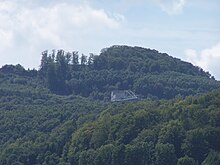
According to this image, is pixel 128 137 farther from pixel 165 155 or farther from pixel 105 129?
pixel 165 155

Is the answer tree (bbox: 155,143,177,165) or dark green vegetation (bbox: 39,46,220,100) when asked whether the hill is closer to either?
tree (bbox: 155,143,177,165)

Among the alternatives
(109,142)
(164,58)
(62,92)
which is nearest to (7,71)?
(62,92)

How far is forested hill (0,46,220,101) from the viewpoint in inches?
4700

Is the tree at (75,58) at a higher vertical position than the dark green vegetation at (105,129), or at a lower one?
higher

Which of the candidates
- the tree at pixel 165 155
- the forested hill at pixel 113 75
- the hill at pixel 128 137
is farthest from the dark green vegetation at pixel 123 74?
the tree at pixel 165 155

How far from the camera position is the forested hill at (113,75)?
119375mm

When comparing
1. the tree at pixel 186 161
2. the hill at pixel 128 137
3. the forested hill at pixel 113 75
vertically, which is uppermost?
the forested hill at pixel 113 75

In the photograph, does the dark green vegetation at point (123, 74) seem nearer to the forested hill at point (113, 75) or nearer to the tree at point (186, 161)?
the forested hill at point (113, 75)

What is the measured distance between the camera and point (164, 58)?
138m

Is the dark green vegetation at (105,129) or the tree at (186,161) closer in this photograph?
the tree at (186,161)

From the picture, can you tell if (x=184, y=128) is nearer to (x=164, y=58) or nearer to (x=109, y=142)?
(x=109, y=142)

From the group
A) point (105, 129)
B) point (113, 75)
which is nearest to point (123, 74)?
point (113, 75)

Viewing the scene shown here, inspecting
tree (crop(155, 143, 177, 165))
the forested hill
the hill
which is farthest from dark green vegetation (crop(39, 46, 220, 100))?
tree (crop(155, 143, 177, 165))

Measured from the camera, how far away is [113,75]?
125750 mm
